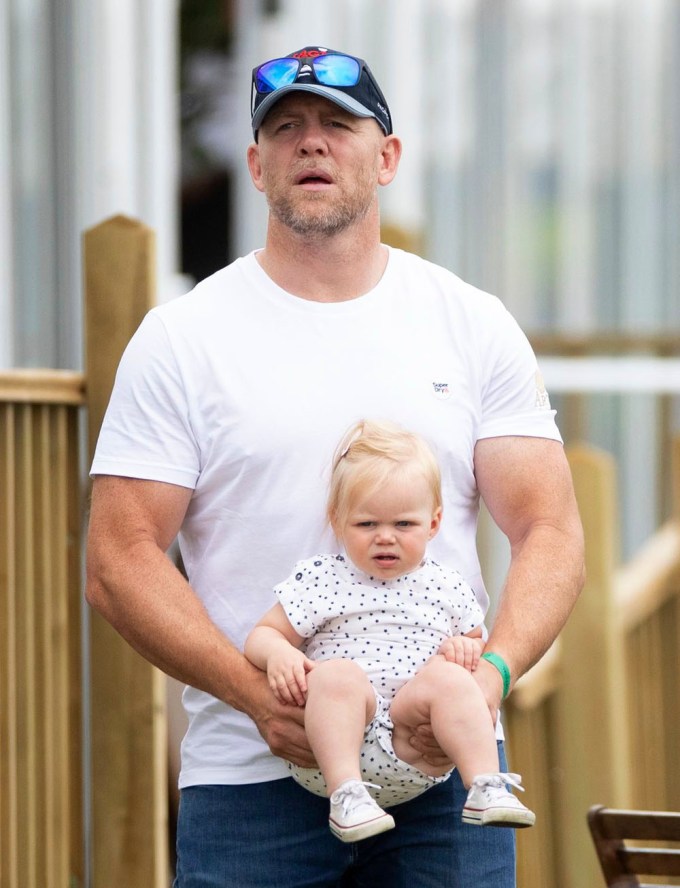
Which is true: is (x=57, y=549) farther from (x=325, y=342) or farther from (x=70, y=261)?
(x=70, y=261)

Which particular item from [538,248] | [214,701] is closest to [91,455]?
[214,701]

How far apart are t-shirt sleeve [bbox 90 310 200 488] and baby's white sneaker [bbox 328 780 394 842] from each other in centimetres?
56

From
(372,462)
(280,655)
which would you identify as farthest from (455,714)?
(372,462)

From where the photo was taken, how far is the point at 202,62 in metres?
10.5

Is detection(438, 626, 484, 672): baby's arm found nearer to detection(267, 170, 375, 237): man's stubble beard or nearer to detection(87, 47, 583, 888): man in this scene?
Result: detection(87, 47, 583, 888): man

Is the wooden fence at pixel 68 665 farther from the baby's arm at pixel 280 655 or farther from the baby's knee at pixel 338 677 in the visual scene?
the baby's knee at pixel 338 677

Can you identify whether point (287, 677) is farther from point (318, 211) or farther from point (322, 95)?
point (322, 95)

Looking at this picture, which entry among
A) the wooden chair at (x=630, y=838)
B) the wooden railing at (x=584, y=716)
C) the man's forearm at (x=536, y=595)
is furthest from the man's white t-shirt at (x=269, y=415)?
the wooden railing at (x=584, y=716)

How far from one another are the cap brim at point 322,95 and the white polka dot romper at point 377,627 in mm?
730

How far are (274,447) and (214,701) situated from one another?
43 cm

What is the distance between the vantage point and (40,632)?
9.91 ft

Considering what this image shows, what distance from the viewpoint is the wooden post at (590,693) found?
4.17 m

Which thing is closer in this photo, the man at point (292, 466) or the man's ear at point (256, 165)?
the man at point (292, 466)

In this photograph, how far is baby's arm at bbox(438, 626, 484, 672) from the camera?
232cm
